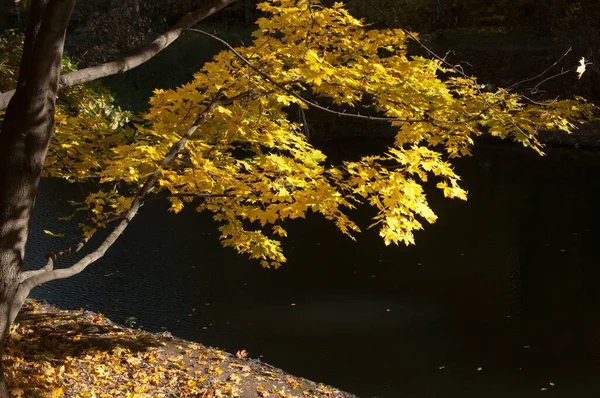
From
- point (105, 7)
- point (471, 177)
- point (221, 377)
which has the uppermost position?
point (105, 7)

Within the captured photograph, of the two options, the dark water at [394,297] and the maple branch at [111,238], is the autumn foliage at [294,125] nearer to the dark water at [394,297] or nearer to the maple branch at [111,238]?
the maple branch at [111,238]

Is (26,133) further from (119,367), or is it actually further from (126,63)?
(119,367)

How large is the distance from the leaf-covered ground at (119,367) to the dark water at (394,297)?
1.19 metres

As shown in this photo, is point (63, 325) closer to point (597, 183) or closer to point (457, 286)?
point (457, 286)

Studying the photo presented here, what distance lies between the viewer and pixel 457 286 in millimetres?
11227

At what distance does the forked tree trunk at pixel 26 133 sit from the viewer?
Result: 3.48 meters

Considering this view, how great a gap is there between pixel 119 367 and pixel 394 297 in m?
5.56

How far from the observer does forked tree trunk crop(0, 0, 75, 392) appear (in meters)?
3.48

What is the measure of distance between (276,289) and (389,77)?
6.70 m

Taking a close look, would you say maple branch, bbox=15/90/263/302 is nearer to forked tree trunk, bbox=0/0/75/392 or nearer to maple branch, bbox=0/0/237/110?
forked tree trunk, bbox=0/0/75/392

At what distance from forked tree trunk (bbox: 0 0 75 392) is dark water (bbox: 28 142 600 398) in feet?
17.4

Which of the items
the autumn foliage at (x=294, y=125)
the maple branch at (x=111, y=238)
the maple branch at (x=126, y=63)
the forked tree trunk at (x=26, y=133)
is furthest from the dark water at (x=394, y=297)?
the maple branch at (x=126, y=63)

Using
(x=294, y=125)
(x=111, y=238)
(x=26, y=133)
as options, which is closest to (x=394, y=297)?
(x=294, y=125)

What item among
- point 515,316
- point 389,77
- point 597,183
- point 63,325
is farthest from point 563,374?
point 597,183
